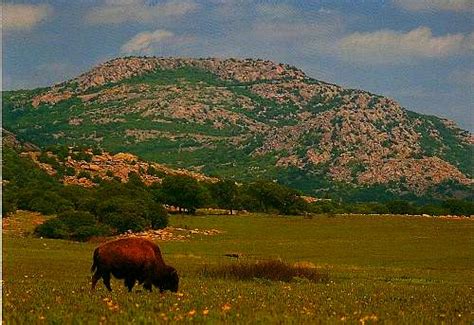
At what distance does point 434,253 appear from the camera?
8719 cm

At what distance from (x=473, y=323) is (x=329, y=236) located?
105 m

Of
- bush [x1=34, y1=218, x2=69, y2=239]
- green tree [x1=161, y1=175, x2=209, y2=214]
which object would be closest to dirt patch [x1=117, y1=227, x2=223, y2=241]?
bush [x1=34, y1=218, x2=69, y2=239]

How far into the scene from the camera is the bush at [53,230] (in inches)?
4136

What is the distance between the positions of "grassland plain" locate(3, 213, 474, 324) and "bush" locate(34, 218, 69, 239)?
5.42 metres

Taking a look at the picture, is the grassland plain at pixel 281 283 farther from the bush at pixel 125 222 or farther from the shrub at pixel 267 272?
the bush at pixel 125 222

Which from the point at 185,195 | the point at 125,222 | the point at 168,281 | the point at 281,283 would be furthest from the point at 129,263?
the point at 185,195

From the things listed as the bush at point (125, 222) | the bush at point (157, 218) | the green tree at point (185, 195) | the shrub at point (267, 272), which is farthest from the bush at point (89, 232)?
the shrub at point (267, 272)

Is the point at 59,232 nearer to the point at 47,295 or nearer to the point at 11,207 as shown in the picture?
the point at 11,207

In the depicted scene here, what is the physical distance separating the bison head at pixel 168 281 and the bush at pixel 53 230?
82.5 m

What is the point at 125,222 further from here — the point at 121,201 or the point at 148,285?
the point at 148,285

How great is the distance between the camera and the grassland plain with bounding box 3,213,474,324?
1795 cm

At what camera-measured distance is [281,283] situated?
40469 mm

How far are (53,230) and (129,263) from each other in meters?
85.1

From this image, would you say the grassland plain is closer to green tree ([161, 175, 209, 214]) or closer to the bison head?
the bison head
